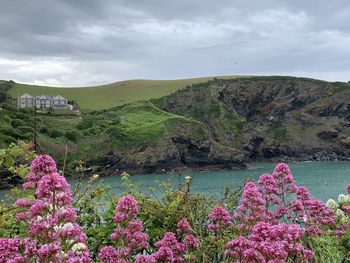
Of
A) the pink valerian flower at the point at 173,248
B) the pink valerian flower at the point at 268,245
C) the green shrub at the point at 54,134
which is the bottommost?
the green shrub at the point at 54,134

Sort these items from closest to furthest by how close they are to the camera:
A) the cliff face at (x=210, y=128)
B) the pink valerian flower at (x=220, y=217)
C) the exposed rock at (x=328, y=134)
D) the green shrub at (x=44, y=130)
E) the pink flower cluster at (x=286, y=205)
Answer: the pink valerian flower at (x=220, y=217), the pink flower cluster at (x=286, y=205), the green shrub at (x=44, y=130), the cliff face at (x=210, y=128), the exposed rock at (x=328, y=134)

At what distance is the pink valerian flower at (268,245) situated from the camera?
352 centimetres

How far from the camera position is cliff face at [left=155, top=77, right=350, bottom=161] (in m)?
174

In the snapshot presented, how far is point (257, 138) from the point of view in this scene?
178 meters

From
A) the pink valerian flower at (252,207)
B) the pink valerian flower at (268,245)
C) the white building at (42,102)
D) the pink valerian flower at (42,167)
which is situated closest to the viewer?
the pink valerian flower at (268,245)

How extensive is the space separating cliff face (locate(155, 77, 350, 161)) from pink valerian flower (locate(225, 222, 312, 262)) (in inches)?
6580

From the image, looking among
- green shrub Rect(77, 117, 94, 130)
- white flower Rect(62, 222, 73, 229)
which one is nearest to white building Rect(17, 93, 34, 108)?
green shrub Rect(77, 117, 94, 130)

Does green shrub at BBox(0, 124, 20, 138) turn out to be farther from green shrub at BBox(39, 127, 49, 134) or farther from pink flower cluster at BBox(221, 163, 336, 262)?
pink flower cluster at BBox(221, 163, 336, 262)

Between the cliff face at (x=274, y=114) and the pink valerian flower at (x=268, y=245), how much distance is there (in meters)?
167

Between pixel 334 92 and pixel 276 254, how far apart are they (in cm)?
19925

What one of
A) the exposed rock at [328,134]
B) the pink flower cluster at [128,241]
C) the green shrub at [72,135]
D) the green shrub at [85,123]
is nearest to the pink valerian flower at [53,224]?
the pink flower cluster at [128,241]

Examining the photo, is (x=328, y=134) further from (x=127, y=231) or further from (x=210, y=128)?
(x=127, y=231)

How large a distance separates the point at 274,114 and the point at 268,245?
195601 millimetres

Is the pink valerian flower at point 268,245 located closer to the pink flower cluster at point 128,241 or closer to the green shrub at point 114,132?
the pink flower cluster at point 128,241
